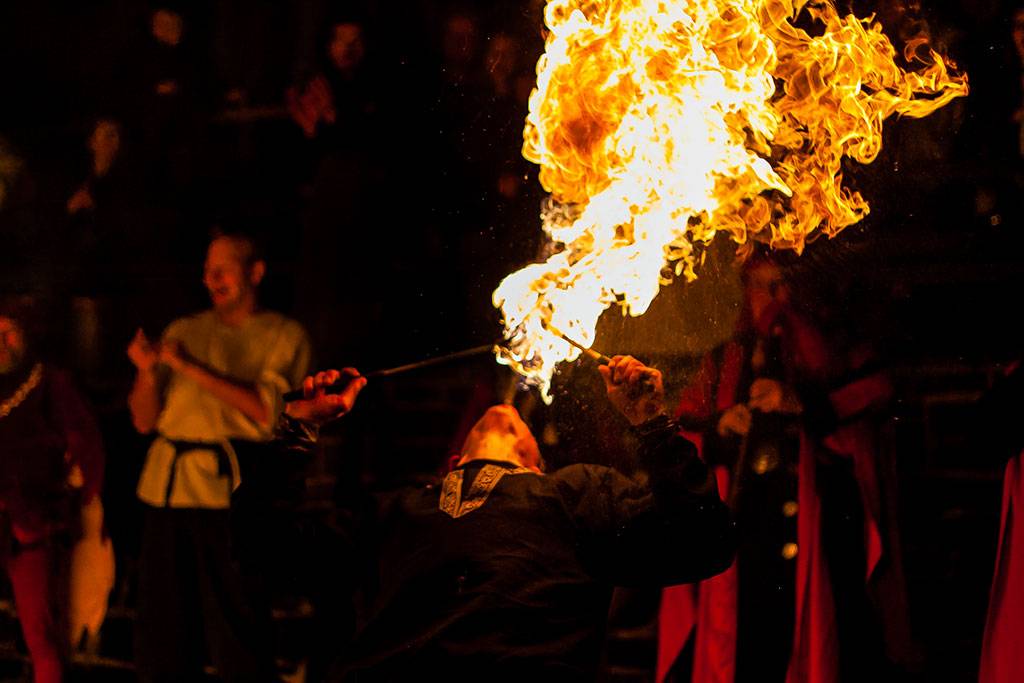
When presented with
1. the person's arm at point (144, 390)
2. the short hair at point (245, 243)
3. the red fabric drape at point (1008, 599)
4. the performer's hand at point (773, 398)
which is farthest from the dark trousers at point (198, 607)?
the red fabric drape at point (1008, 599)

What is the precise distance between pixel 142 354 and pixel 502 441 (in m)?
1.58

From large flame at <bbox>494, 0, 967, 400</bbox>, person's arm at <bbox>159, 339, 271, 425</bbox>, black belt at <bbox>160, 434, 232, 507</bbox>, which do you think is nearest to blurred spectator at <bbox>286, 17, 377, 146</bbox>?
large flame at <bbox>494, 0, 967, 400</bbox>

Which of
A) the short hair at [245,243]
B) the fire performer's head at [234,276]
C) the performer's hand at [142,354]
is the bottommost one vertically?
the performer's hand at [142,354]

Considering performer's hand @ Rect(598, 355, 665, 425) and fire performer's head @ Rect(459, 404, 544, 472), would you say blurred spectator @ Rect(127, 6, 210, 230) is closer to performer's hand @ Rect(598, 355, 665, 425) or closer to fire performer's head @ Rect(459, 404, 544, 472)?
fire performer's head @ Rect(459, 404, 544, 472)

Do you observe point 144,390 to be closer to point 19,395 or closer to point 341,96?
point 19,395

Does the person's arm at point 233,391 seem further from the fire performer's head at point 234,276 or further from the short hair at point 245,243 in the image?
the short hair at point 245,243

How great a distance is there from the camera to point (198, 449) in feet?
14.6

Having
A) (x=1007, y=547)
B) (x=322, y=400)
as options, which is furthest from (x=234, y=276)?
(x=1007, y=547)

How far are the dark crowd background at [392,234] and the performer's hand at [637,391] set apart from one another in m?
0.83

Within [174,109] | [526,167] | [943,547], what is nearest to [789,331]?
[943,547]

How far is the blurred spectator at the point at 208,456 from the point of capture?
14.2ft

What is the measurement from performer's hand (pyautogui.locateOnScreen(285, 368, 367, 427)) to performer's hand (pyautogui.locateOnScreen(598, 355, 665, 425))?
0.71m

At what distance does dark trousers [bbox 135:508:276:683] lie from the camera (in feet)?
14.1

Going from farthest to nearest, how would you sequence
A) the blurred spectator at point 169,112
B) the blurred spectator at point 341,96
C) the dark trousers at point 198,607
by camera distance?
the blurred spectator at point 169,112 → the blurred spectator at point 341,96 → the dark trousers at point 198,607
